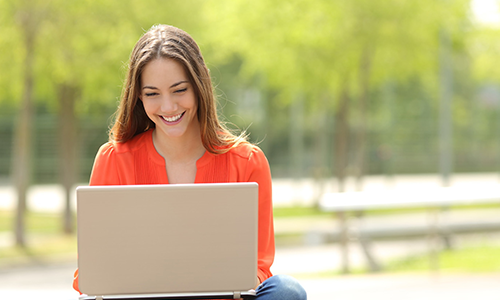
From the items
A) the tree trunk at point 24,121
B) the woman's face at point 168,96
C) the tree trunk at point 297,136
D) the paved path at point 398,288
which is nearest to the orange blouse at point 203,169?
the woman's face at point 168,96

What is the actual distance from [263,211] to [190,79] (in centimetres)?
55

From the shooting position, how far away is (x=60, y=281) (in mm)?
8258

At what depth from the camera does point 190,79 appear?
2236mm

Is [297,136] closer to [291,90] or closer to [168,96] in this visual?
[291,90]

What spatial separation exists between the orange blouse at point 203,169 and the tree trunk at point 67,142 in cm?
978

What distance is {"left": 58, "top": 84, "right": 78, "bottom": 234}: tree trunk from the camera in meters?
11.7

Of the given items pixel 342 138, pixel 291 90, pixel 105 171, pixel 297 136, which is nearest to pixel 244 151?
pixel 105 171

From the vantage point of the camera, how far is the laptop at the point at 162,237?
1845mm

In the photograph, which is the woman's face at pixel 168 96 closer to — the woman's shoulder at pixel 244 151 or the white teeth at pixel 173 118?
the white teeth at pixel 173 118

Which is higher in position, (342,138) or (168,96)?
(168,96)

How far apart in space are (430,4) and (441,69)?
2311mm

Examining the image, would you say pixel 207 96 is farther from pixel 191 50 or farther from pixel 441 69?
pixel 441 69

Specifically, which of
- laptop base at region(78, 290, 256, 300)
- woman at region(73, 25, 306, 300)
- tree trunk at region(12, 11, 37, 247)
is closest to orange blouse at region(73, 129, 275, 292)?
woman at region(73, 25, 306, 300)

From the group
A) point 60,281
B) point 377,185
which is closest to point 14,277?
point 60,281
